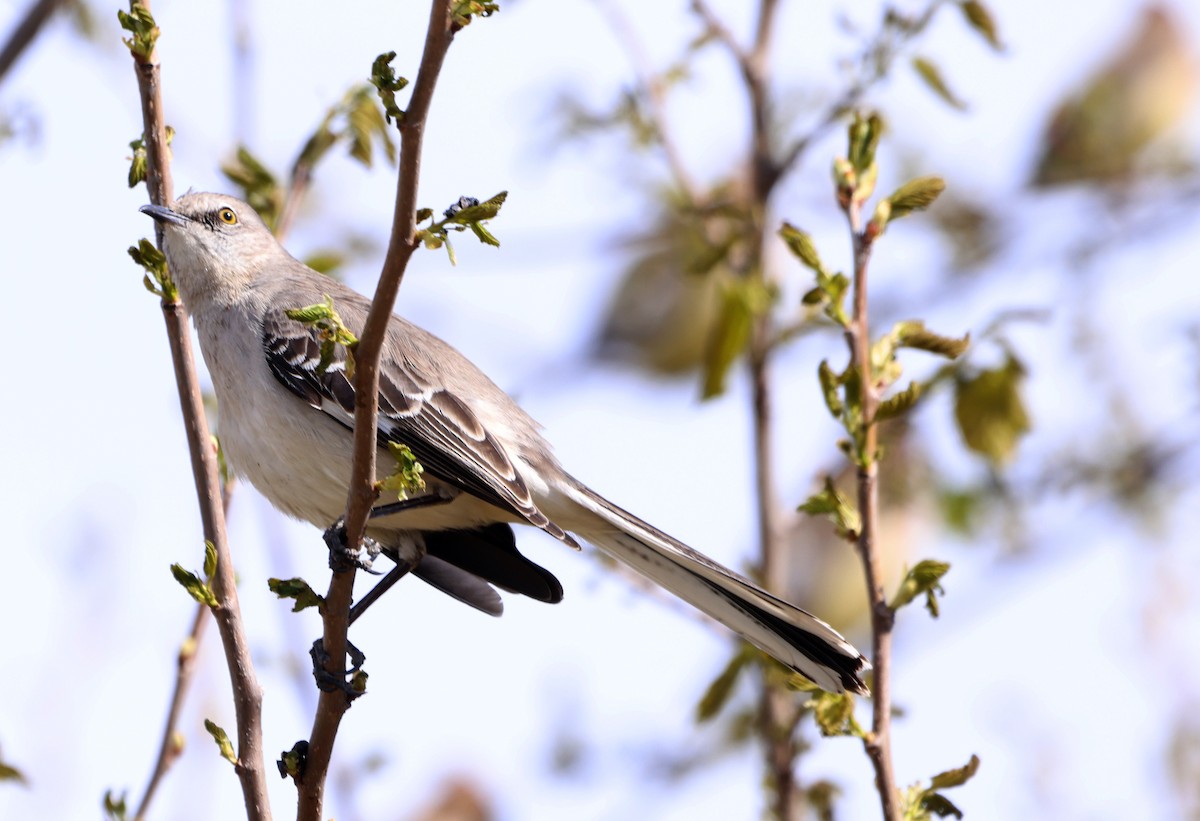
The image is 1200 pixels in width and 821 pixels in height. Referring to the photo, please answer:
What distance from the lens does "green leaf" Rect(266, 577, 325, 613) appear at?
2917 millimetres

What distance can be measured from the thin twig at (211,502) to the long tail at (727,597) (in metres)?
1.35

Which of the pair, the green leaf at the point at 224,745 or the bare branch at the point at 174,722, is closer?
the green leaf at the point at 224,745

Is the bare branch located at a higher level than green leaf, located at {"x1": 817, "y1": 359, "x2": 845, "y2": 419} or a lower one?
lower

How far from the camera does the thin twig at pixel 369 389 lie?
2230mm

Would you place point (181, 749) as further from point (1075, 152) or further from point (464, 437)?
point (1075, 152)

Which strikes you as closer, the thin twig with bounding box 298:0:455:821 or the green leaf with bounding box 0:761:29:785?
the thin twig with bounding box 298:0:455:821

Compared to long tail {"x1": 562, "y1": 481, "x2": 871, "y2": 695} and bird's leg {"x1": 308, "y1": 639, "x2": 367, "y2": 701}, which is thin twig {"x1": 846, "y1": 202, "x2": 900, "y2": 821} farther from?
bird's leg {"x1": 308, "y1": 639, "x2": 367, "y2": 701}

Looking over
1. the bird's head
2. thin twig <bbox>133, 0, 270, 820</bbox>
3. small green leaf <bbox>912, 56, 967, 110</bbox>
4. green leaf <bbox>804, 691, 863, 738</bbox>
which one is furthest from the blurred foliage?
thin twig <bbox>133, 0, 270, 820</bbox>

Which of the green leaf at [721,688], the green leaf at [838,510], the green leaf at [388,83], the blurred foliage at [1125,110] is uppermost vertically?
the blurred foliage at [1125,110]

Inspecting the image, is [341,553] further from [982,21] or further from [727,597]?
[982,21]

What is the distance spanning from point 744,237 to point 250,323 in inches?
65.9

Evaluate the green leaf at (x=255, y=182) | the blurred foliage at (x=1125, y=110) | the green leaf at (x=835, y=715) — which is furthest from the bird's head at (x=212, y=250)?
the blurred foliage at (x=1125, y=110)

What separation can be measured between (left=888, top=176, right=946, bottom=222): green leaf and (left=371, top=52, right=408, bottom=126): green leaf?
131 centimetres

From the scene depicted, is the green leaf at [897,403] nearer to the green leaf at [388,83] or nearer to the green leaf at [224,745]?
the green leaf at [388,83]
